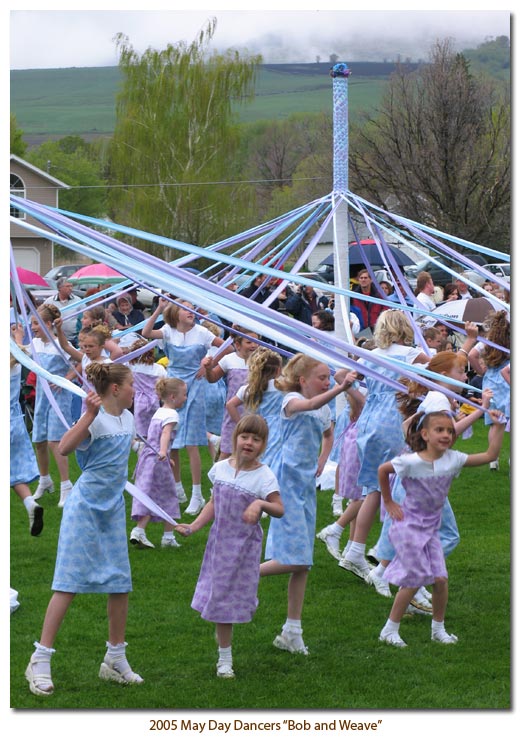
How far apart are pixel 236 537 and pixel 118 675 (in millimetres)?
840

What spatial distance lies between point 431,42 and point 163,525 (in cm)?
2195

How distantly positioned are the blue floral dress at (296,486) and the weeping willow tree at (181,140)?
105 ft

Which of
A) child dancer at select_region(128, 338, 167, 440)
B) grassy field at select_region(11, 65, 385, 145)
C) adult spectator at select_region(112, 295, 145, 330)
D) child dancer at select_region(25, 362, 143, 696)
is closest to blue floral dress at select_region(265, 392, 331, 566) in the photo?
child dancer at select_region(25, 362, 143, 696)

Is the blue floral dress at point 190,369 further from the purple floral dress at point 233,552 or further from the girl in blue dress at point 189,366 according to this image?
the purple floral dress at point 233,552

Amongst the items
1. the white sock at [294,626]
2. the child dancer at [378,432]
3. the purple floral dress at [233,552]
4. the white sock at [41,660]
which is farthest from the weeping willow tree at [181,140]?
the white sock at [41,660]

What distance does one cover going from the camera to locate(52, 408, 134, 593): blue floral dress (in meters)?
4.68

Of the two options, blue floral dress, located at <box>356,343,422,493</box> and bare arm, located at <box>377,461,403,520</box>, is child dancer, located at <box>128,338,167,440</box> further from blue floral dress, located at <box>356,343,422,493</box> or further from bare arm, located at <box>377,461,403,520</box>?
bare arm, located at <box>377,461,403,520</box>

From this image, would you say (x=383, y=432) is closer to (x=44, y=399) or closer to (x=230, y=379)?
(x=230, y=379)

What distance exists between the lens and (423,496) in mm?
5273

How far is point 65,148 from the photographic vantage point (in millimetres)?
91125

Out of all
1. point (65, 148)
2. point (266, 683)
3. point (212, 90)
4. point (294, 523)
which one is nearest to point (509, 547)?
point (294, 523)

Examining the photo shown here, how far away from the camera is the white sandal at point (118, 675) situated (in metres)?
4.80

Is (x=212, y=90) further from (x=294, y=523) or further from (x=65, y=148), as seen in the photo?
(x=65, y=148)

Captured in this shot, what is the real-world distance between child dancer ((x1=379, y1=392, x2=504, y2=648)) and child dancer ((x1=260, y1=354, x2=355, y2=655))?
0.47 metres
